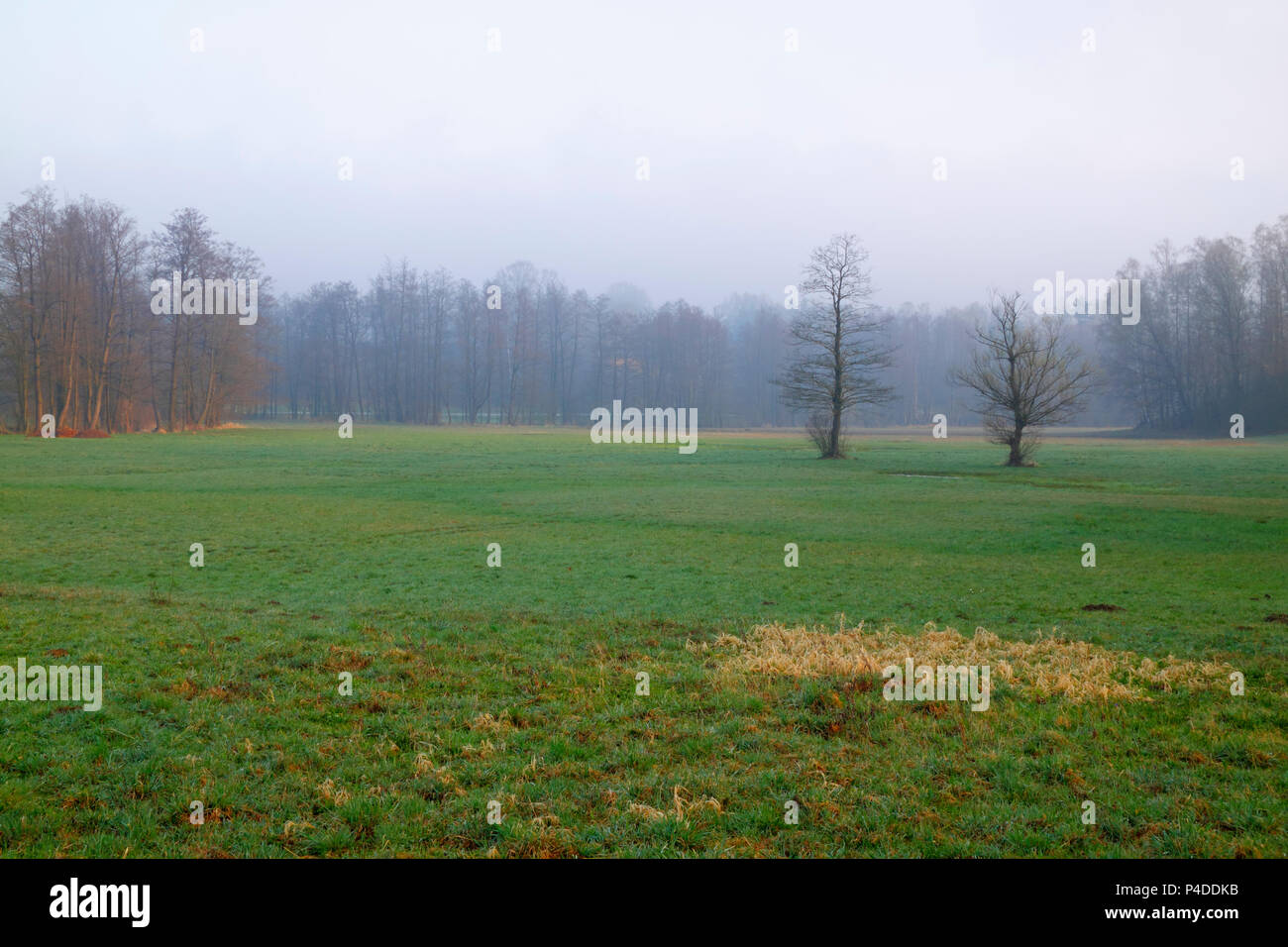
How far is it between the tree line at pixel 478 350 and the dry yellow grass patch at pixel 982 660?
4359cm

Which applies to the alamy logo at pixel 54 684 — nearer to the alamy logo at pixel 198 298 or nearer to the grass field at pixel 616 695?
the grass field at pixel 616 695

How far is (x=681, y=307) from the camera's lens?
136m

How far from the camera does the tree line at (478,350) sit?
6825cm

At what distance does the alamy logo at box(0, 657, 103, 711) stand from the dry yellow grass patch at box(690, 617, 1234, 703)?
20.3ft

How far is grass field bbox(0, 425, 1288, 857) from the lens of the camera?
218 inches

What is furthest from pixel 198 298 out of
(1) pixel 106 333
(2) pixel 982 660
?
(2) pixel 982 660

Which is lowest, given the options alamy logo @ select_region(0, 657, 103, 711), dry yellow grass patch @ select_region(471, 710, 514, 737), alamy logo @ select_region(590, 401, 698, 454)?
dry yellow grass patch @ select_region(471, 710, 514, 737)

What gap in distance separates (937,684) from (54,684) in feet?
28.0

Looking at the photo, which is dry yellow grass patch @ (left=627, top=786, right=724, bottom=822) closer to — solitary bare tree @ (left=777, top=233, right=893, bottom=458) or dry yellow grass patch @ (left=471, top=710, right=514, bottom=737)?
dry yellow grass patch @ (left=471, top=710, right=514, bottom=737)
